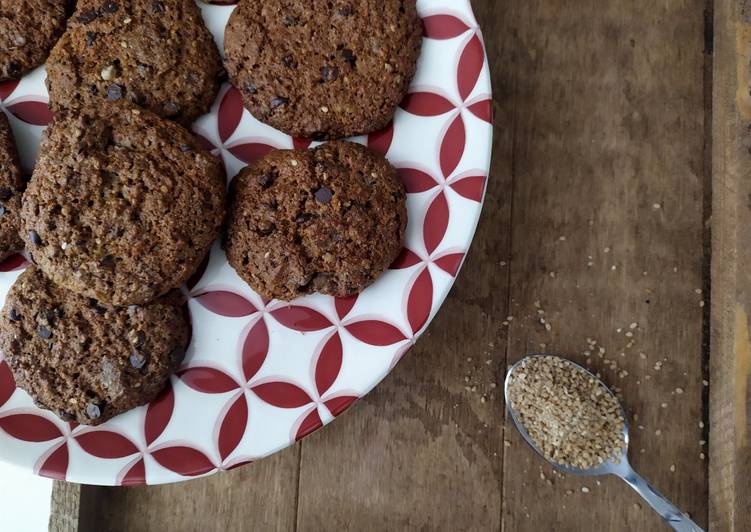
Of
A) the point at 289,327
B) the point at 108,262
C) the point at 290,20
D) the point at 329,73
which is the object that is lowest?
the point at 289,327

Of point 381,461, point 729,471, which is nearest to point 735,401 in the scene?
point 729,471

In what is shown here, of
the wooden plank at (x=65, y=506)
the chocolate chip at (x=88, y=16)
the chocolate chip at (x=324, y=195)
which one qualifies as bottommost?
the wooden plank at (x=65, y=506)

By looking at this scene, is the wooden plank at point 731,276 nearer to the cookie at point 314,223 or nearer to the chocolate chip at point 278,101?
the cookie at point 314,223

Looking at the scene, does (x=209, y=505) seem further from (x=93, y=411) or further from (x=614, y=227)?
(x=614, y=227)

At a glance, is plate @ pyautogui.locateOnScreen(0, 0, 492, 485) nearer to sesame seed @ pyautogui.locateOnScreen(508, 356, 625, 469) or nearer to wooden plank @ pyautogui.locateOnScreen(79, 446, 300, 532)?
wooden plank @ pyautogui.locateOnScreen(79, 446, 300, 532)

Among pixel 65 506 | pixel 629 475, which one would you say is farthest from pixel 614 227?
pixel 65 506

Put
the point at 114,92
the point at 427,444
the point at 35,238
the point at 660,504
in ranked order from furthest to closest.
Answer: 1. the point at 427,444
2. the point at 660,504
3. the point at 114,92
4. the point at 35,238

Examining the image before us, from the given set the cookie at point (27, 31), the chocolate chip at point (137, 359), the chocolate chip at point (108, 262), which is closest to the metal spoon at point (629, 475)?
the chocolate chip at point (137, 359)

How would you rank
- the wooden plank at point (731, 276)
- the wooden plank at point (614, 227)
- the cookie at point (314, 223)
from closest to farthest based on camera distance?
1. the cookie at point (314, 223)
2. the wooden plank at point (731, 276)
3. the wooden plank at point (614, 227)
